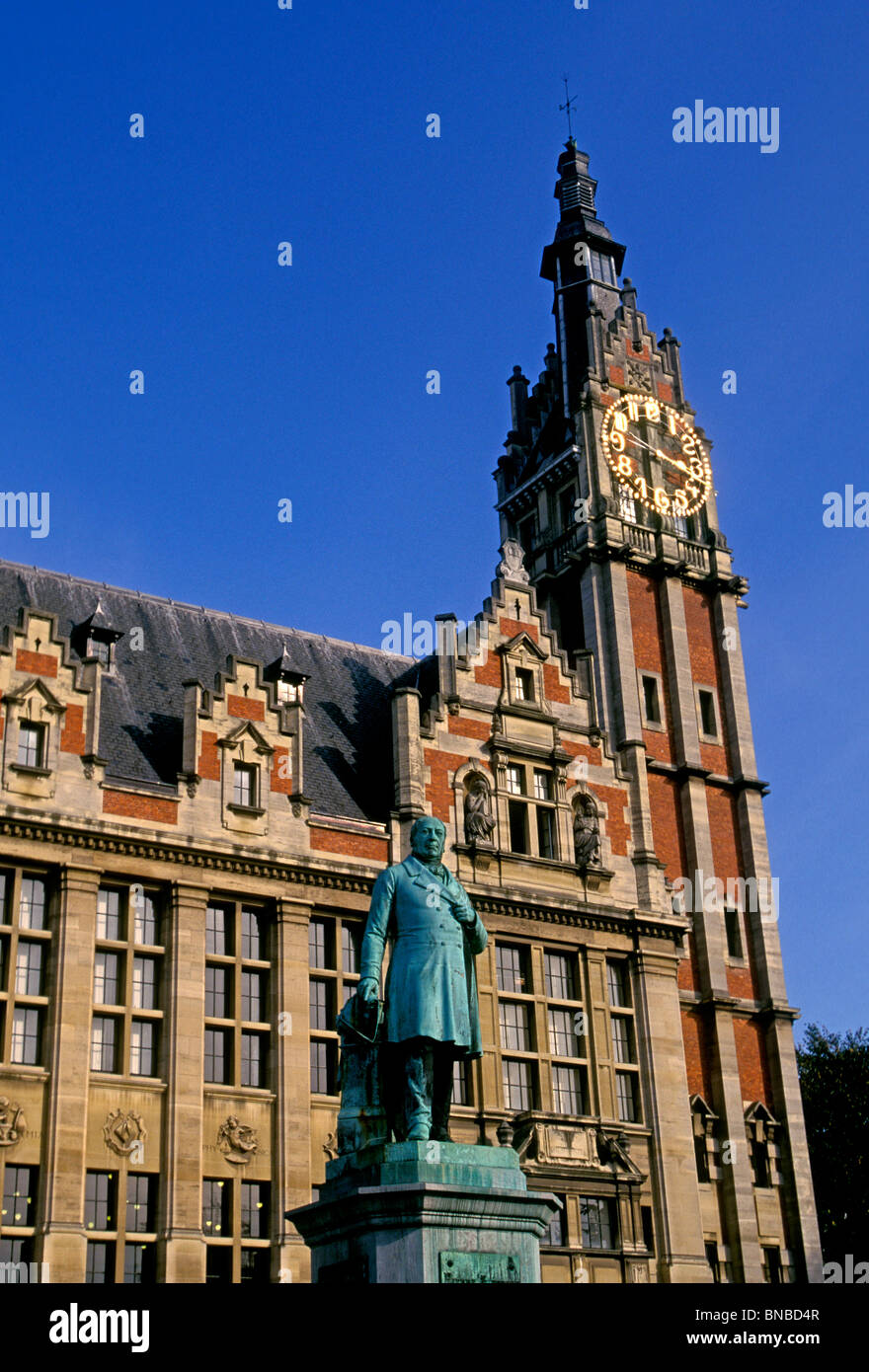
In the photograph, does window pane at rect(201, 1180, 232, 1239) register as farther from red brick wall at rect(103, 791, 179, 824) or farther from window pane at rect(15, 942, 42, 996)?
red brick wall at rect(103, 791, 179, 824)

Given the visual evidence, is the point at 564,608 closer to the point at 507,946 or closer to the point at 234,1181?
the point at 507,946

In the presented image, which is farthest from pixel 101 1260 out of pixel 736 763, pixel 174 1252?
pixel 736 763

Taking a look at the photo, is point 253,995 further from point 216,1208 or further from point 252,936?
point 216,1208

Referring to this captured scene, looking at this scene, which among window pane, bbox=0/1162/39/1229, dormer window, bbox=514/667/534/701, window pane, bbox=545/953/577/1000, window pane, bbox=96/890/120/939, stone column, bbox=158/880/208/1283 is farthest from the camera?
dormer window, bbox=514/667/534/701

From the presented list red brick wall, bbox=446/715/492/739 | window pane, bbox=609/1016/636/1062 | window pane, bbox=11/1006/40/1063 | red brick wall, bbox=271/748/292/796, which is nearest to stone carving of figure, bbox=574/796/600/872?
red brick wall, bbox=446/715/492/739

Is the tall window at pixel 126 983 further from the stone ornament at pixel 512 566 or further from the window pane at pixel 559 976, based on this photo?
the stone ornament at pixel 512 566

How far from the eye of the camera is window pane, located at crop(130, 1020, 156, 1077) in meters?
33.4

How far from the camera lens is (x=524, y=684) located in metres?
42.7

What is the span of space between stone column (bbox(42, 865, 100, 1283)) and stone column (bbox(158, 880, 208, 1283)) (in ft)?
5.70

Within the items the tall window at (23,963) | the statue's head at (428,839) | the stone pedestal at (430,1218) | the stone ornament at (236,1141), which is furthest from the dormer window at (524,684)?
the stone pedestal at (430,1218)

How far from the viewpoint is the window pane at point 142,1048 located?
33.4 m

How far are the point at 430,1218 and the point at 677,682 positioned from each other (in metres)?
33.5

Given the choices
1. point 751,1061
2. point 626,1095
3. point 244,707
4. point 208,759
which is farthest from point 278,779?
point 751,1061

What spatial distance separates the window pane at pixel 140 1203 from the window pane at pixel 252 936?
5.36 m
